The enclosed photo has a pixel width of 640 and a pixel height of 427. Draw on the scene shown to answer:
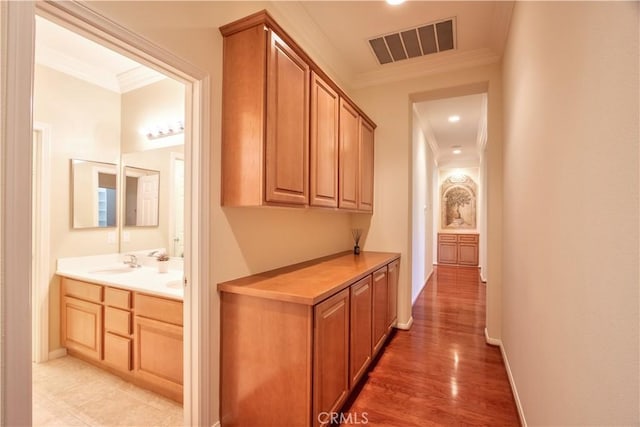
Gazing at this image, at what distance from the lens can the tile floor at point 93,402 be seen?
5.82 ft

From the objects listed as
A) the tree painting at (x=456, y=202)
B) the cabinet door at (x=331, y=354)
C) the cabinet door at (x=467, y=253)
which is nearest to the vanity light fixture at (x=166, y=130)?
the cabinet door at (x=331, y=354)

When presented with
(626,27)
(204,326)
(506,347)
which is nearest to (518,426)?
(506,347)

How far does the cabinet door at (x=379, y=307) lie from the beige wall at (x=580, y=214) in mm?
1040

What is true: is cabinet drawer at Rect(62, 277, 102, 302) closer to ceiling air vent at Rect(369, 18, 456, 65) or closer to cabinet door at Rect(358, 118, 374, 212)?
cabinet door at Rect(358, 118, 374, 212)

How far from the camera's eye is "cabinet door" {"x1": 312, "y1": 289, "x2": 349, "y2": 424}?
4.82 feet

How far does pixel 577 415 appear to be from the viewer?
91cm

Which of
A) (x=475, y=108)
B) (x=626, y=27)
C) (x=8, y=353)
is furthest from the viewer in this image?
(x=475, y=108)

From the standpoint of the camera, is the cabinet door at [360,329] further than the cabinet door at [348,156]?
No

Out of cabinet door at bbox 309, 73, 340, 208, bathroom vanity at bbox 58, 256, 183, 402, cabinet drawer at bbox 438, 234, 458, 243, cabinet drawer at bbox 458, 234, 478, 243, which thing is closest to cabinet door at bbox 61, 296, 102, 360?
bathroom vanity at bbox 58, 256, 183, 402

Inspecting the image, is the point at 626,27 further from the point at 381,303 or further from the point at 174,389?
the point at 174,389

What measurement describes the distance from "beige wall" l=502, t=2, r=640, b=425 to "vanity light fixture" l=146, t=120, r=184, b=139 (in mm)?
2661

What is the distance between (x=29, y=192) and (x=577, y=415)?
199cm

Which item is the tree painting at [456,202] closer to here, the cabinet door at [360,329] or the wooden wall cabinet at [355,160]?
the wooden wall cabinet at [355,160]

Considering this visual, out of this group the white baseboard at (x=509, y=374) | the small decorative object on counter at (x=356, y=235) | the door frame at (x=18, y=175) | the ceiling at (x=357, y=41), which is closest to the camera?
the door frame at (x=18, y=175)
